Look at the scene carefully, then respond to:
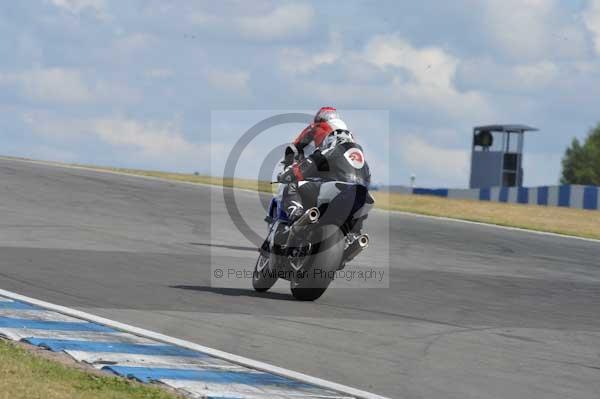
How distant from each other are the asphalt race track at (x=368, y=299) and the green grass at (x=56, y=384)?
1207mm

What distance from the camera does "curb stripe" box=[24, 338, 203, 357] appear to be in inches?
255

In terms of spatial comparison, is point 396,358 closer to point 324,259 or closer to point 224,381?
point 224,381

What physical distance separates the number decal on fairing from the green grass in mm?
3833

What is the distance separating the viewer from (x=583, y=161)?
9075cm

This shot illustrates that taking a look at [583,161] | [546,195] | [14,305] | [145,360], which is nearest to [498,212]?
[546,195]

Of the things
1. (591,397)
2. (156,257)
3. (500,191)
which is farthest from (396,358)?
(500,191)

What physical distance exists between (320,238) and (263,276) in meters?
1.31

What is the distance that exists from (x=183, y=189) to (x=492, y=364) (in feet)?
62.1

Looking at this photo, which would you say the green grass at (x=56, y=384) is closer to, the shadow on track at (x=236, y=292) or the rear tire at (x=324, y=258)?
the rear tire at (x=324, y=258)

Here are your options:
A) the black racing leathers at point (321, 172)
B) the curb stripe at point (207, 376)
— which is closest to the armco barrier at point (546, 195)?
the black racing leathers at point (321, 172)

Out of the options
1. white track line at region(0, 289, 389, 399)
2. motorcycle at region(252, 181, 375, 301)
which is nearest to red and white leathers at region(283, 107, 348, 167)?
motorcycle at region(252, 181, 375, 301)

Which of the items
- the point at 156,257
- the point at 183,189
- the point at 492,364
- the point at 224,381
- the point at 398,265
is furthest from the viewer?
the point at 183,189

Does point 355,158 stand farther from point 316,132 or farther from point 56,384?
point 56,384

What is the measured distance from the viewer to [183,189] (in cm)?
2520
